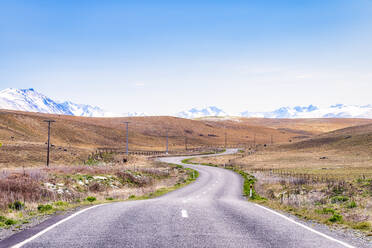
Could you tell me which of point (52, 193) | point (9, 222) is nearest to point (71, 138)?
point (52, 193)

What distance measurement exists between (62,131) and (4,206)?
404 feet

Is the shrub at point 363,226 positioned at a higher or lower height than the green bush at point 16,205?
higher

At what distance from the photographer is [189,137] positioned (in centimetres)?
18262

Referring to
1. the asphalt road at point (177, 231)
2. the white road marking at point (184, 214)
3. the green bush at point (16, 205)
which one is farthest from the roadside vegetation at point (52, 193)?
the white road marking at point (184, 214)

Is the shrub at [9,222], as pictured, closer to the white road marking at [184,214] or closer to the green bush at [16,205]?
the green bush at [16,205]

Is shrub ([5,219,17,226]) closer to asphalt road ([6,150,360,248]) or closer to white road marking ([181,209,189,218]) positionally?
asphalt road ([6,150,360,248])

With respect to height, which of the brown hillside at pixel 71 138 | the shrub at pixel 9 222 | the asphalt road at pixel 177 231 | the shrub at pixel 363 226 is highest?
the brown hillside at pixel 71 138

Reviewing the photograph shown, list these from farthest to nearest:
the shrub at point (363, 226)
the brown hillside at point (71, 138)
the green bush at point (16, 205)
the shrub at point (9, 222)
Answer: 1. the brown hillside at point (71, 138)
2. the green bush at point (16, 205)
3. the shrub at point (9, 222)
4. the shrub at point (363, 226)

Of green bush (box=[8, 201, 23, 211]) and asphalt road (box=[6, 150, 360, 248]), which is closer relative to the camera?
asphalt road (box=[6, 150, 360, 248])

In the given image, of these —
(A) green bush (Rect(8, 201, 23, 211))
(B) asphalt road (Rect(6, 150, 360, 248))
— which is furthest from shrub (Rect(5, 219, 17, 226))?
(A) green bush (Rect(8, 201, 23, 211))

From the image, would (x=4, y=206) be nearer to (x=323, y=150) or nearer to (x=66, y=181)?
(x=66, y=181)

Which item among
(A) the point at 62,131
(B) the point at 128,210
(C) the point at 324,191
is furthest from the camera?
(A) the point at 62,131

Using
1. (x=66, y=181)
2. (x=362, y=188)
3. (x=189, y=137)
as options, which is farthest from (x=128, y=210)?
(x=189, y=137)

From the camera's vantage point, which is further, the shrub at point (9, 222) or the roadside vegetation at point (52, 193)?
the roadside vegetation at point (52, 193)
